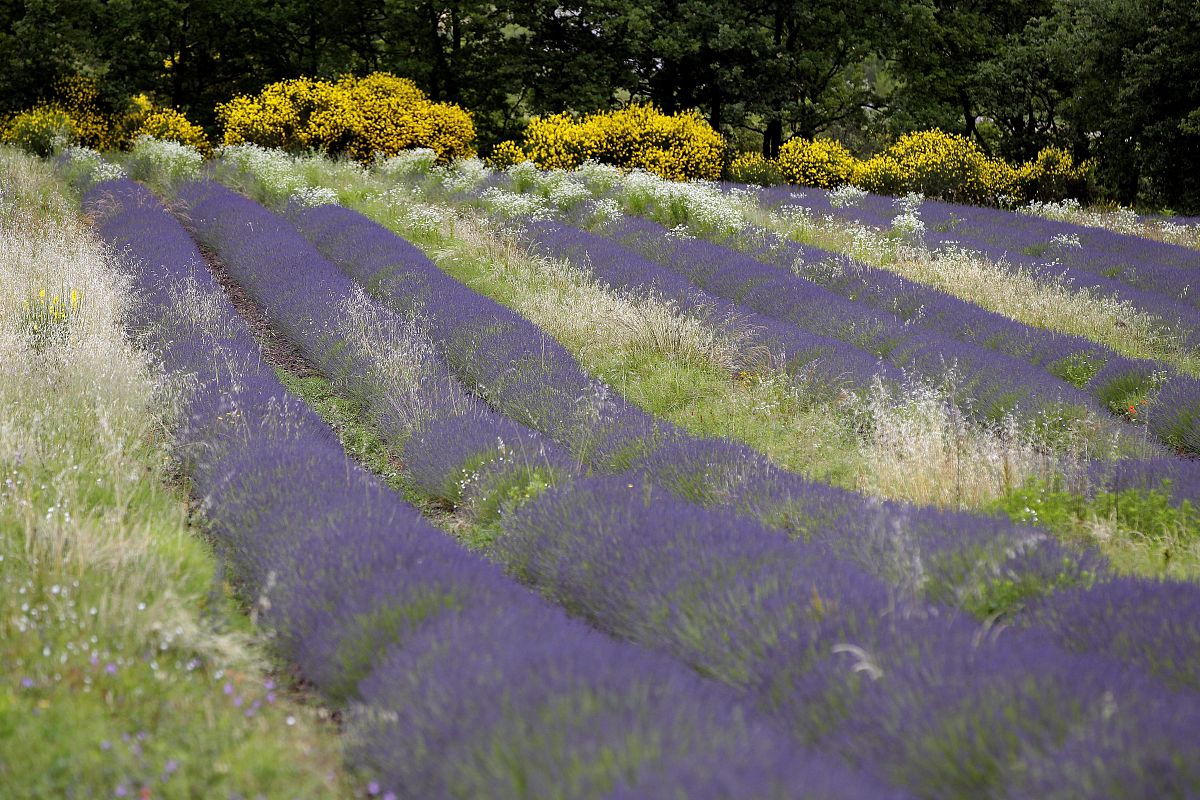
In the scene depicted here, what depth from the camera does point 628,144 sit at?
1830 centimetres

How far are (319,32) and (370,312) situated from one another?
71.5 feet

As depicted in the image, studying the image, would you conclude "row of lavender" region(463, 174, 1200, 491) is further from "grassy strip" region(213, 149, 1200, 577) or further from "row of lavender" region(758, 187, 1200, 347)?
"row of lavender" region(758, 187, 1200, 347)

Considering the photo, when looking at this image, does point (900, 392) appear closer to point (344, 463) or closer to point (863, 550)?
point (863, 550)

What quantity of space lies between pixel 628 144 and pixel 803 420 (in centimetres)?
1339

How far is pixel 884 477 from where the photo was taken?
470 cm

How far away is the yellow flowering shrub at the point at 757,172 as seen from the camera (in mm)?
18469

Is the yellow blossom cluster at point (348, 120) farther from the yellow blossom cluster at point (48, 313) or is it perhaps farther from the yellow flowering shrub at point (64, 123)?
the yellow blossom cluster at point (48, 313)

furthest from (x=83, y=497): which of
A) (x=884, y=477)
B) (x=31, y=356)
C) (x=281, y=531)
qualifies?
(x=884, y=477)

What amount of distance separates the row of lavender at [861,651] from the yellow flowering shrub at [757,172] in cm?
1557

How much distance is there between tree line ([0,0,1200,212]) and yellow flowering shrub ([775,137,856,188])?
3.36 meters

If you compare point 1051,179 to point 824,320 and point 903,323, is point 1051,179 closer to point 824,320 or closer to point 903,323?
point 903,323

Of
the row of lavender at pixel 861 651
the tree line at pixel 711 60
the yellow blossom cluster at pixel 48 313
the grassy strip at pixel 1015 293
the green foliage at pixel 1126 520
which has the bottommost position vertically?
the grassy strip at pixel 1015 293

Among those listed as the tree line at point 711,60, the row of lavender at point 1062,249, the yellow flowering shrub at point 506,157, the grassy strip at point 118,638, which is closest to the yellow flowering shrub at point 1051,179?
the tree line at point 711,60

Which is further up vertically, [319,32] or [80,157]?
[319,32]
